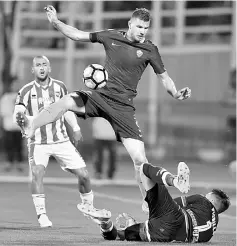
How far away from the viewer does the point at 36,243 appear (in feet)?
32.4

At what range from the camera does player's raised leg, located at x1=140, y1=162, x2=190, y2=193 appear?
9680 mm

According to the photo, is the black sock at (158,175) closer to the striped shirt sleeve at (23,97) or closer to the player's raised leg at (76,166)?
the player's raised leg at (76,166)

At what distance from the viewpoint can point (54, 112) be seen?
10.9 m

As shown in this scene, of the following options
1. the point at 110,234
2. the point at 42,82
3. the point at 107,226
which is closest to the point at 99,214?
the point at 107,226

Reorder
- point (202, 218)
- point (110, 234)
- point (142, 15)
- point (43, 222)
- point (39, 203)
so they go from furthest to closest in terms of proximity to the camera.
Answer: point (39, 203)
point (43, 222)
point (142, 15)
point (110, 234)
point (202, 218)

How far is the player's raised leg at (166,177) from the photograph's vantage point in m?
9.68

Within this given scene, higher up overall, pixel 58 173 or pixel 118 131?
pixel 118 131

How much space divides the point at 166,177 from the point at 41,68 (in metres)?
3.24

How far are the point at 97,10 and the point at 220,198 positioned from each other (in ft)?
71.3

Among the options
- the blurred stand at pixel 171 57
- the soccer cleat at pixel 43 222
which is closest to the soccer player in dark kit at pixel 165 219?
the soccer cleat at pixel 43 222

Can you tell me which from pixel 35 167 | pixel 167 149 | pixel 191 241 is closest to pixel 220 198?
pixel 191 241

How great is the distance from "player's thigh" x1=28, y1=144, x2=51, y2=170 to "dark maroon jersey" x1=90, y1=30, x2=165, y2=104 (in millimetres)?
1694

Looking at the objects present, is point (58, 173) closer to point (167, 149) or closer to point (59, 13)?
point (167, 149)

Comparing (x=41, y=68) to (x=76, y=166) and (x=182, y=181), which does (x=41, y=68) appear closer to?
(x=76, y=166)
